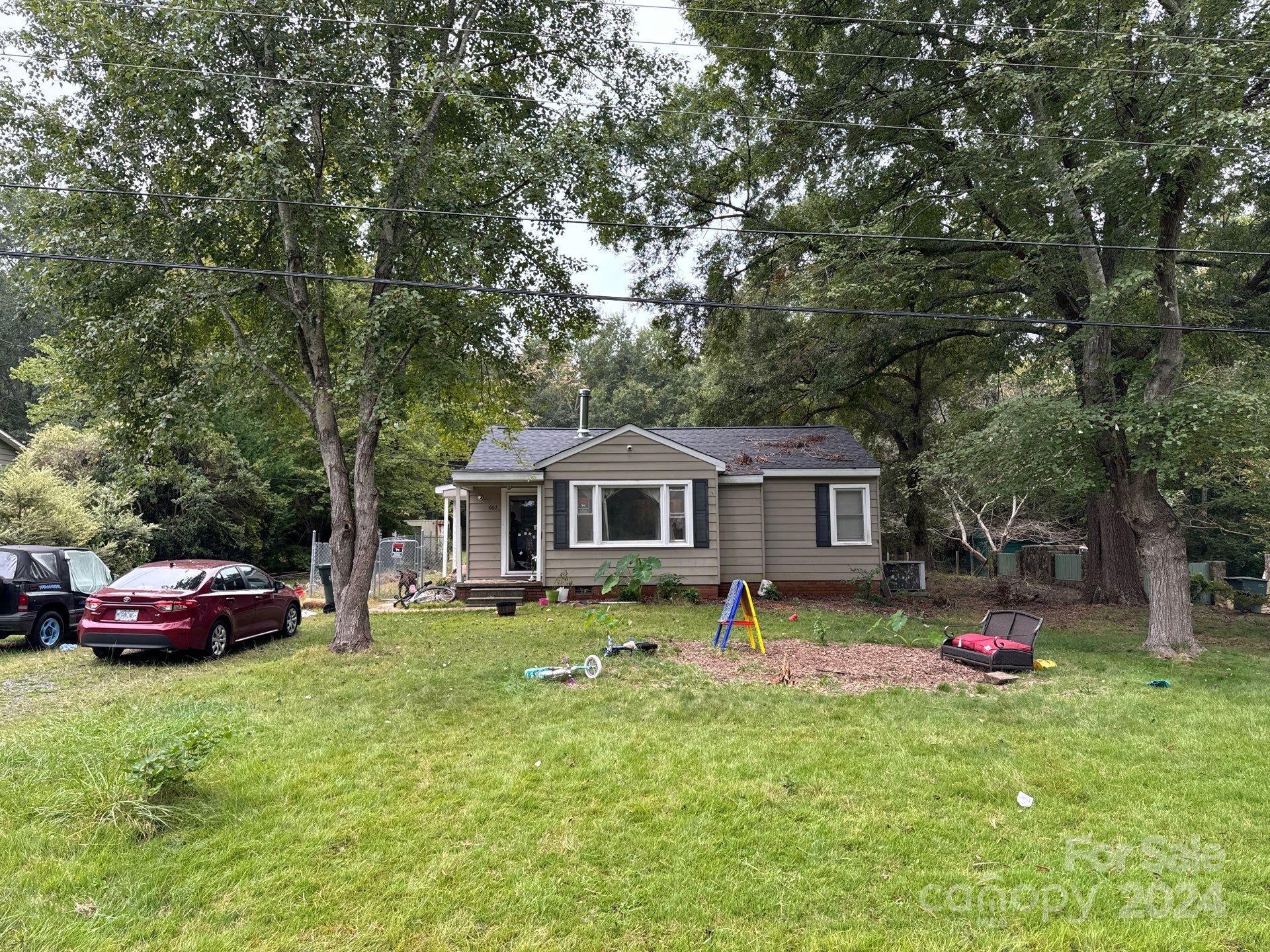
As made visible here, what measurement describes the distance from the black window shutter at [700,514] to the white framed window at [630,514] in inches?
3.8

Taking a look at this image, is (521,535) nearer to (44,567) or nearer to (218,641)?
(218,641)

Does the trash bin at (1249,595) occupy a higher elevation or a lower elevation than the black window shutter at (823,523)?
lower

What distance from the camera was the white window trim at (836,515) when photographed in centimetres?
1554

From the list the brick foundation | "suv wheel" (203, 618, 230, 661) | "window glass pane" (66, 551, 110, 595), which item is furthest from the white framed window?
"window glass pane" (66, 551, 110, 595)

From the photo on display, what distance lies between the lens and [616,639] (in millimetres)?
9773

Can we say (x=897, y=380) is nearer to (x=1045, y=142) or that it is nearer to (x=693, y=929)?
(x=1045, y=142)

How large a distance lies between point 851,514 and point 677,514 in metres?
4.24

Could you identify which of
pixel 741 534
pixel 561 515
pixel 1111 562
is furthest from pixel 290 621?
pixel 1111 562

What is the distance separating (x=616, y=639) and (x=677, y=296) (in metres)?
8.83

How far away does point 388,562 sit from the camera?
1966 cm

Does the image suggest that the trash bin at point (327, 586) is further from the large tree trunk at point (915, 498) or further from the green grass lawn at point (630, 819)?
the large tree trunk at point (915, 498)

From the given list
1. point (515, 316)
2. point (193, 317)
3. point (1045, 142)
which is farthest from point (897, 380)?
point (193, 317)

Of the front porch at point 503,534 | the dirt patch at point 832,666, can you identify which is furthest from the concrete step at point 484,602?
the dirt patch at point 832,666

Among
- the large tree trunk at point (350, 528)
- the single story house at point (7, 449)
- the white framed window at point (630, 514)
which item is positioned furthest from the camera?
the single story house at point (7, 449)
